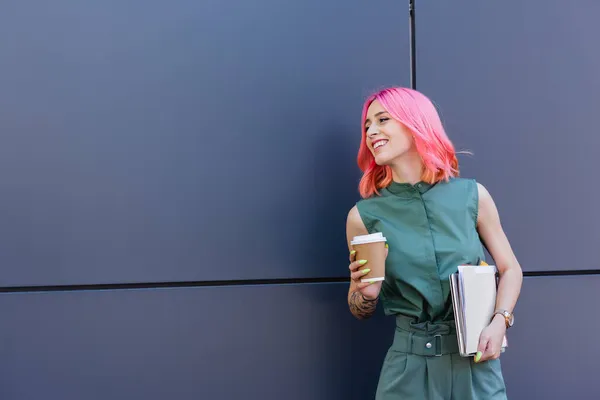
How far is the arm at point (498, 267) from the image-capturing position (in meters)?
1.69

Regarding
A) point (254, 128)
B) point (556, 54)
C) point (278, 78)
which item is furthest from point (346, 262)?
point (556, 54)

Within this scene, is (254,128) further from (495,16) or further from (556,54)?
(556,54)

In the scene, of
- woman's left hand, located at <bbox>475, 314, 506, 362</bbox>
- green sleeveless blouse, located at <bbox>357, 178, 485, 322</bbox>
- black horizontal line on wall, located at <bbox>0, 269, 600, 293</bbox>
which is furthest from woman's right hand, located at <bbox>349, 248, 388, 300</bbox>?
black horizontal line on wall, located at <bbox>0, 269, 600, 293</bbox>

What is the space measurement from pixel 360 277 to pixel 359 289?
0.34 feet

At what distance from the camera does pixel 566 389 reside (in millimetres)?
2467

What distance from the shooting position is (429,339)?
1.74 m

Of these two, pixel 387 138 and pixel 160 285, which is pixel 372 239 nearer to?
pixel 387 138

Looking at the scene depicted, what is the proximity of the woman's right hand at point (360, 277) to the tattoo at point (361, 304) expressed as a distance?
0.08 meters

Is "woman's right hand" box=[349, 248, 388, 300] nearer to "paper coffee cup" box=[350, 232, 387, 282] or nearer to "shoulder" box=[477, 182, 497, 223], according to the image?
"paper coffee cup" box=[350, 232, 387, 282]

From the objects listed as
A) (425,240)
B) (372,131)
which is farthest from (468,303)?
(372,131)

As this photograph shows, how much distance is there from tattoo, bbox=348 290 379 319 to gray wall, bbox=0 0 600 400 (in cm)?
41

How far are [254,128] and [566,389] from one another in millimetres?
1867

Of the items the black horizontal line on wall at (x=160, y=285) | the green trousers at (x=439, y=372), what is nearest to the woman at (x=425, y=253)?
the green trousers at (x=439, y=372)

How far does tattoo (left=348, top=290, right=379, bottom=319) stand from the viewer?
1.82 meters
